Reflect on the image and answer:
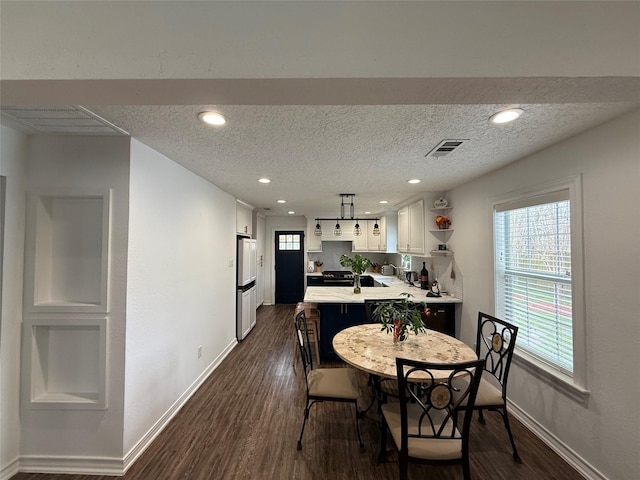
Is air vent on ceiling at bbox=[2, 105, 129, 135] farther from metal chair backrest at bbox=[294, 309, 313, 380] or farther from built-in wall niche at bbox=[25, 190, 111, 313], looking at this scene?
metal chair backrest at bbox=[294, 309, 313, 380]

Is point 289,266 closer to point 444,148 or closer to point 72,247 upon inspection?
point 72,247

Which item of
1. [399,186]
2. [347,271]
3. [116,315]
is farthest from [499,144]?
[347,271]

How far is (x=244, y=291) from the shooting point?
445 centimetres

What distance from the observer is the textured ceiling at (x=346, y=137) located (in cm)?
148

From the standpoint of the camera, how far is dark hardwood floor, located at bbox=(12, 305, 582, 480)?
1776mm

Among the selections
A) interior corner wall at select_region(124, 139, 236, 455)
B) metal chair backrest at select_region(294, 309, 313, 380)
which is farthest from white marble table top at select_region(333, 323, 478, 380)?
interior corner wall at select_region(124, 139, 236, 455)

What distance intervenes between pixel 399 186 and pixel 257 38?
111 inches

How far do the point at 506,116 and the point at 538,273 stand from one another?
1.49m

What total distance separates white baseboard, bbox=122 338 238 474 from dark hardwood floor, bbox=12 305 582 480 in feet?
0.15

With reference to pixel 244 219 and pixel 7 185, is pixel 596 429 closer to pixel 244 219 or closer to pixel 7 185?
pixel 7 185

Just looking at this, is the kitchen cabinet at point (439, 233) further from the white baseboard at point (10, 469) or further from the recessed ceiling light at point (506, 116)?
the white baseboard at point (10, 469)

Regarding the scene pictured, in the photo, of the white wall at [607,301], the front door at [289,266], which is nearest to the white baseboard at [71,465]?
the white wall at [607,301]

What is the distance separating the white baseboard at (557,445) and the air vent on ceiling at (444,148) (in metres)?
2.38

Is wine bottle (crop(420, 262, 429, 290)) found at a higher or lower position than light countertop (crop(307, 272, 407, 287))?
higher
